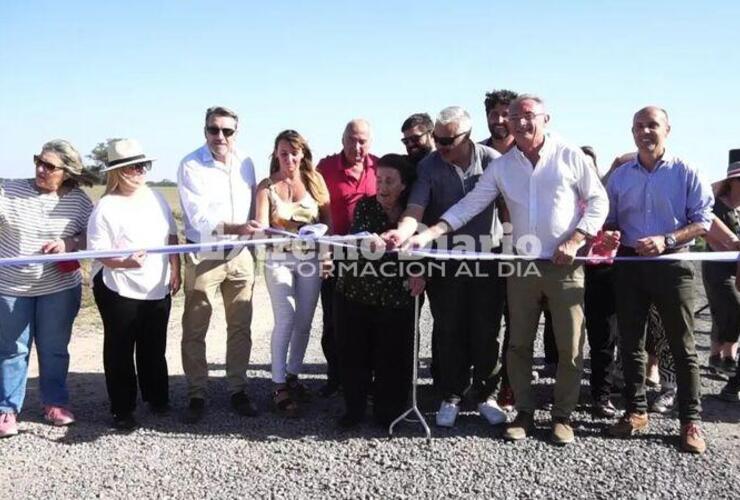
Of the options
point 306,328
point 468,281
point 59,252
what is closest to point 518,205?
point 468,281

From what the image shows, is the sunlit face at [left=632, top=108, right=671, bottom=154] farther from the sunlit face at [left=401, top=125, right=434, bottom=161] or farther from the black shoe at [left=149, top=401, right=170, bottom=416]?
the black shoe at [left=149, top=401, right=170, bottom=416]

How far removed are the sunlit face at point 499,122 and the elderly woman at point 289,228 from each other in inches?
65.2

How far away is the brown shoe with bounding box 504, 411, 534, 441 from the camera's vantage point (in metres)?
4.95

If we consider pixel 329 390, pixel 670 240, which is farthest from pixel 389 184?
pixel 329 390

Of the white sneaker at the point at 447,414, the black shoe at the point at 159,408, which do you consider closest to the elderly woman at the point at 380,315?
the white sneaker at the point at 447,414

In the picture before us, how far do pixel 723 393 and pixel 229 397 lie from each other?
4.68 metres

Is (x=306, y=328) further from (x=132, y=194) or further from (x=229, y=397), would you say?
(x=132, y=194)

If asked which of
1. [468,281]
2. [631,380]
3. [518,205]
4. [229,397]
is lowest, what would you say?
[229,397]

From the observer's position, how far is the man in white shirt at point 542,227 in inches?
187

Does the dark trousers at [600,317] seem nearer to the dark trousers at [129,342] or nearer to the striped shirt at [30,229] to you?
the dark trousers at [129,342]

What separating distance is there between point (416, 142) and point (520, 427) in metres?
2.58

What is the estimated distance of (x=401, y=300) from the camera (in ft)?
17.3

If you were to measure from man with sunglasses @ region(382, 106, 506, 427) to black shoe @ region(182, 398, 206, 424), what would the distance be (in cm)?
205

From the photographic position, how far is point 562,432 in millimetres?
4910
